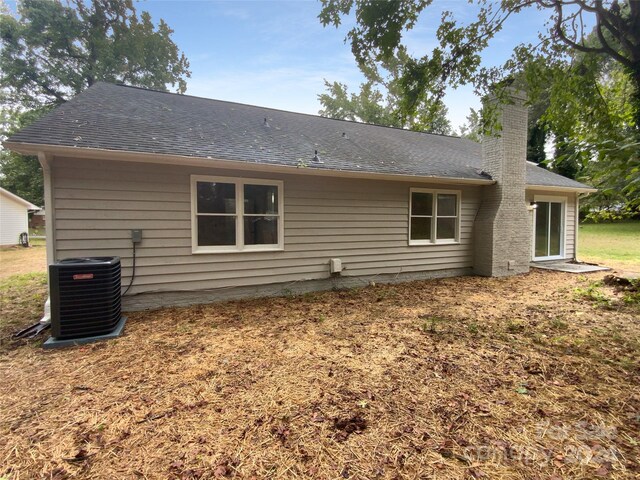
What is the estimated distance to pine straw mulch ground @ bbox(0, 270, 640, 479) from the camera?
2.04m

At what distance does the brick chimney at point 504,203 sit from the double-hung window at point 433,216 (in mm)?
785

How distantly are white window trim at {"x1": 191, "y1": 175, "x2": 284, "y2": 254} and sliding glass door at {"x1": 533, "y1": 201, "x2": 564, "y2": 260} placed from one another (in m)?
8.45

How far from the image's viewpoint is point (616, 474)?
1.93 m

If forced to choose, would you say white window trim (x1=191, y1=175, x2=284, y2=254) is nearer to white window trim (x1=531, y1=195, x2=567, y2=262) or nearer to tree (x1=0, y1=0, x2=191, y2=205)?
white window trim (x1=531, y1=195, x2=567, y2=262)

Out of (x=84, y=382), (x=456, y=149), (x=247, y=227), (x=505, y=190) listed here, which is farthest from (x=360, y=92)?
(x=84, y=382)

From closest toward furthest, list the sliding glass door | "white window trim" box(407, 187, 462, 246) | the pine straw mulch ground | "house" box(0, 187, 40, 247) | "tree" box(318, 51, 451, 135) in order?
the pine straw mulch ground < "white window trim" box(407, 187, 462, 246) < the sliding glass door < "house" box(0, 187, 40, 247) < "tree" box(318, 51, 451, 135)

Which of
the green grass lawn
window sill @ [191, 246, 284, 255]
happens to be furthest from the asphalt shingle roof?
the green grass lawn

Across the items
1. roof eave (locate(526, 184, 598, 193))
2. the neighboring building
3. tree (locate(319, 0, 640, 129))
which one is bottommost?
the neighboring building

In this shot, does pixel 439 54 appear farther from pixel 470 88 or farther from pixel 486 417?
pixel 486 417

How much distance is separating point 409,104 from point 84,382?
21.7 ft

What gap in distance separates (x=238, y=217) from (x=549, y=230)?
10.1 metres

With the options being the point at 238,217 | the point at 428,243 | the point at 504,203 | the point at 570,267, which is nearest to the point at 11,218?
the point at 238,217

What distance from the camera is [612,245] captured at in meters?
16.1

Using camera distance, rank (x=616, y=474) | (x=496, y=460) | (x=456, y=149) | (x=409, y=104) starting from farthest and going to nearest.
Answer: (x=456, y=149) → (x=409, y=104) → (x=496, y=460) → (x=616, y=474)
